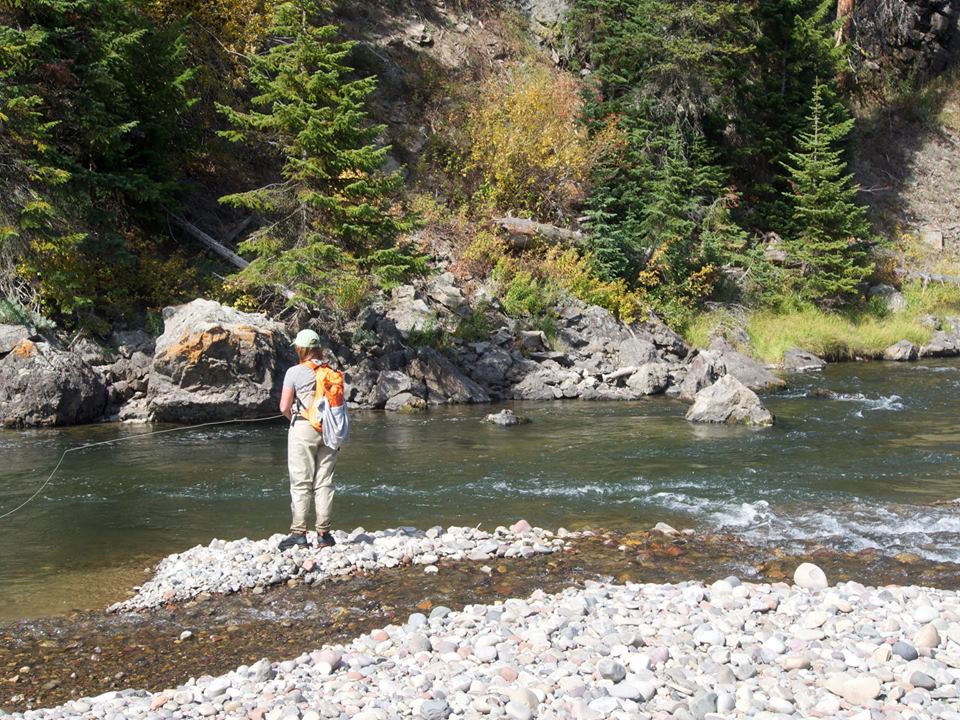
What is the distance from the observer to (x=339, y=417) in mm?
7453

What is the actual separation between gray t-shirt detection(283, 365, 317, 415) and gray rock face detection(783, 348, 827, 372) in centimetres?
1768

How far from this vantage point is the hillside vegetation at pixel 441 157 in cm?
1662

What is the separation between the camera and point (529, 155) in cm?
2552

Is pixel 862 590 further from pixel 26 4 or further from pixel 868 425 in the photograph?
pixel 26 4

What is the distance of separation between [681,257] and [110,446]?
1720 cm

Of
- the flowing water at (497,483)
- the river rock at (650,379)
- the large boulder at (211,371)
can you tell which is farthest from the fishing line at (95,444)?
the river rock at (650,379)

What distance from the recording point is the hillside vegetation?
16.6 m

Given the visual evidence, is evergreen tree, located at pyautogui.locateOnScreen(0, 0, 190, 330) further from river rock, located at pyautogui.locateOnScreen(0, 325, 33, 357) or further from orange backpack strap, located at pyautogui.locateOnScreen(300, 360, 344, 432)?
orange backpack strap, located at pyautogui.locateOnScreen(300, 360, 344, 432)

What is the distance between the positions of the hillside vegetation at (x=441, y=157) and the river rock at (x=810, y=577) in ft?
37.8

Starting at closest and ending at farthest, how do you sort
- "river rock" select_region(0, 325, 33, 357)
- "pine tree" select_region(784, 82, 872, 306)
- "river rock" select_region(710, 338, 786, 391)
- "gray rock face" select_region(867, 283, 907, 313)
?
"river rock" select_region(0, 325, 33, 357)
"river rock" select_region(710, 338, 786, 391)
"pine tree" select_region(784, 82, 872, 306)
"gray rock face" select_region(867, 283, 907, 313)

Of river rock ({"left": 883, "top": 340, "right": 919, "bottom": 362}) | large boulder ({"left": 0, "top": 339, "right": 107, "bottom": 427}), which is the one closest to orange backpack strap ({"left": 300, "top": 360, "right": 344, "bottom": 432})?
large boulder ({"left": 0, "top": 339, "right": 107, "bottom": 427})

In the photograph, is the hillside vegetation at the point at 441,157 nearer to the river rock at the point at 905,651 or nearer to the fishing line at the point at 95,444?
Result: the fishing line at the point at 95,444

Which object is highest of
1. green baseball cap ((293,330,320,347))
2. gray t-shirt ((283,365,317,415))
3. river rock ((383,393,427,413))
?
green baseball cap ((293,330,320,347))

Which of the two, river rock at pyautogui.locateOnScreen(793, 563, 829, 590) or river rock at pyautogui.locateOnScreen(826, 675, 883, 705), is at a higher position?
river rock at pyautogui.locateOnScreen(826, 675, 883, 705)
